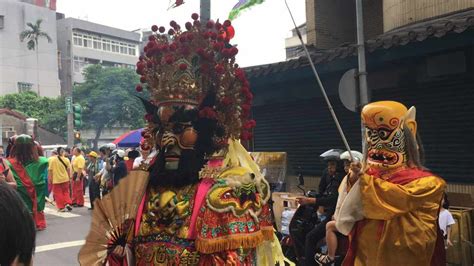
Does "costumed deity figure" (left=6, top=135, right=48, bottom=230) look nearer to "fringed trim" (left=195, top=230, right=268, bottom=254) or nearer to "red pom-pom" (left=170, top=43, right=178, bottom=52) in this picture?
"red pom-pom" (left=170, top=43, right=178, bottom=52)

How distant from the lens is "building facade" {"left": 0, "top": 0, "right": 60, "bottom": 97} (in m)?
42.7

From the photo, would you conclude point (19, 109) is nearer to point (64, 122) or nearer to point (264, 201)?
point (64, 122)

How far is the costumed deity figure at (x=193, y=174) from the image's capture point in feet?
9.30

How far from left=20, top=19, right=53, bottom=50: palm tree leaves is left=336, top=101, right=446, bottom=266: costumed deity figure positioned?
4487 centimetres

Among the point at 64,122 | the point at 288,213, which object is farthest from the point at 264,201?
the point at 64,122

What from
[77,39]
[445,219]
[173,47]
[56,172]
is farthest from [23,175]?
[77,39]

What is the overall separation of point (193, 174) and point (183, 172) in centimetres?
7

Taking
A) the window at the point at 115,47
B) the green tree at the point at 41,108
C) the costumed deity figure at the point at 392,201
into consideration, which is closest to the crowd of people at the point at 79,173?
the costumed deity figure at the point at 392,201

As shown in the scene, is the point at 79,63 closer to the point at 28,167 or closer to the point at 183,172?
the point at 28,167

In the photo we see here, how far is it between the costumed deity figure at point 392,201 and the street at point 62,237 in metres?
4.83

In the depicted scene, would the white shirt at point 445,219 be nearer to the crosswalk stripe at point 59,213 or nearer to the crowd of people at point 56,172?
the crowd of people at point 56,172

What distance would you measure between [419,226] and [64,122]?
3596 cm

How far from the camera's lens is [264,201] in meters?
3.08

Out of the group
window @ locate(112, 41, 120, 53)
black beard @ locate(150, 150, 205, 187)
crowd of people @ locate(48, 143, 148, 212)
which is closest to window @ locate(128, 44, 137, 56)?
window @ locate(112, 41, 120, 53)
